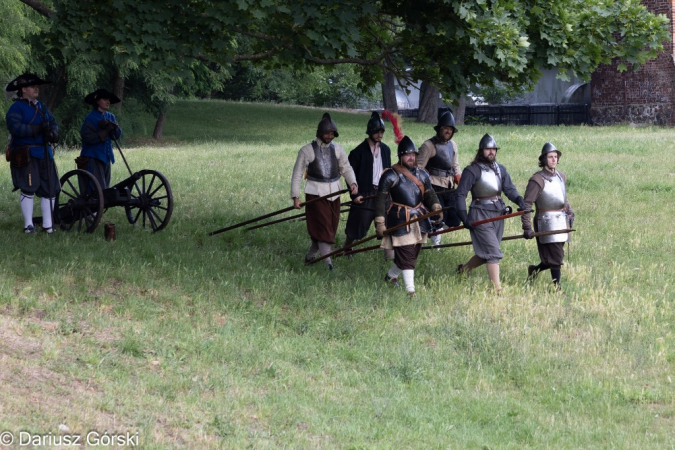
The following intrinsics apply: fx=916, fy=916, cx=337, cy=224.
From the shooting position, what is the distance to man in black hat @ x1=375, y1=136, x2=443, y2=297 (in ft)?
34.1

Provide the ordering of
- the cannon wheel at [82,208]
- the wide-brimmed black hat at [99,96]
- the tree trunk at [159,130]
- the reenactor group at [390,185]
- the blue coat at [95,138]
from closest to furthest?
1. the reenactor group at [390,185]
2. the cannon wheel at [82,208]
3. the wide-brimmed black hat at [99,96]
4. the blue coat at [95,138]
5. the tree trunk at [159,130]

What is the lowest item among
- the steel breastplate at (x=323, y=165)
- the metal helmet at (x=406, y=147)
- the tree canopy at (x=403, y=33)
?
the steel breastplate at (x=323, y=165)

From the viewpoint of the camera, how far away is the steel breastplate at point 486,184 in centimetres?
1061

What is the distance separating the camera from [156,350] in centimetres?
803

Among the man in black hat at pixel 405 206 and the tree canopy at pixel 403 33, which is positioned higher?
the tree canopy at pixel 403 33

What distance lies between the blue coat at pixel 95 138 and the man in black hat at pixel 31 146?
25.4 inches

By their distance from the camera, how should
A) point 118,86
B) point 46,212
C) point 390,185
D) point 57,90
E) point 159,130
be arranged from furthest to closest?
1. point 159,130
2. point 118,86
3. point 57,90
4. point 46,212
5. point 390,185

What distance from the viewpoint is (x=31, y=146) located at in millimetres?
12219

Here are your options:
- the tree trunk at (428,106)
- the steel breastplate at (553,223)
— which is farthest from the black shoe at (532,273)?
the tree trunk at (428,106)

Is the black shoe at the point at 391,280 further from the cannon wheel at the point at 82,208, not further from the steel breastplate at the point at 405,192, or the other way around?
the cannon wheel at the point at 82,208

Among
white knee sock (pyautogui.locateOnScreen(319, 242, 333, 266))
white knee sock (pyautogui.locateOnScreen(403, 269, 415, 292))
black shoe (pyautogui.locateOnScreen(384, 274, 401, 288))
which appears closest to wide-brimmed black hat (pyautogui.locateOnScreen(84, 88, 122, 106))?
white knee sock (pyautogui.locateOnScreen(319, 242, 333, 266))

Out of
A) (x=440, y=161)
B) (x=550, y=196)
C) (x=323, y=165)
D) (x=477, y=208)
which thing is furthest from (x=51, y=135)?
(x=550, y=196)

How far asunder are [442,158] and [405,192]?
6.95 feet

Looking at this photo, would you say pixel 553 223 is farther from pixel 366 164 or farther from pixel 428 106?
pixel 428 106
